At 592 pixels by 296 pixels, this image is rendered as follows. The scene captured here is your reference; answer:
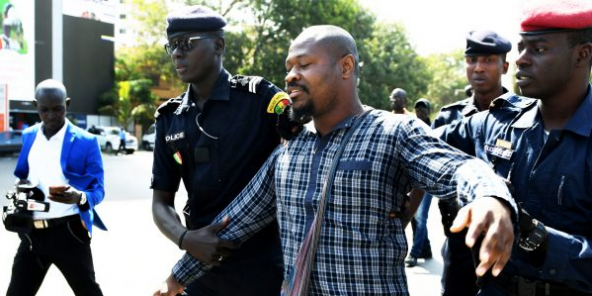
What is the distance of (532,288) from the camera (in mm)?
2232

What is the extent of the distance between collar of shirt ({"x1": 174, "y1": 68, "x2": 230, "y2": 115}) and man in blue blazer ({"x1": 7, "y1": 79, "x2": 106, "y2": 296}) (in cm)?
138

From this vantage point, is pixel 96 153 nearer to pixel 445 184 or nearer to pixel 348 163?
pixel 348 163

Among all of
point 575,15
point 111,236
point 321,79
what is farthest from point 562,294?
point 111,236

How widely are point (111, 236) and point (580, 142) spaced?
24.4ft

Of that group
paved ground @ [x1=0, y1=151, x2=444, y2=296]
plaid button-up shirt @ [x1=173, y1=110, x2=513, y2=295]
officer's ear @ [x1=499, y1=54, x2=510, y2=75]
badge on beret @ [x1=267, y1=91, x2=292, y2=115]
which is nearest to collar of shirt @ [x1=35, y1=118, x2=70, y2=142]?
paved ground @ [x1=0, y1=151, x2=444, y2=296]

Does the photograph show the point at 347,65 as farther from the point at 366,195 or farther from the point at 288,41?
the point at 288,41

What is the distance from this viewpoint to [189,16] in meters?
3.13

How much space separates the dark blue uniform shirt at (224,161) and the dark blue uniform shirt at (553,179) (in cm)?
116

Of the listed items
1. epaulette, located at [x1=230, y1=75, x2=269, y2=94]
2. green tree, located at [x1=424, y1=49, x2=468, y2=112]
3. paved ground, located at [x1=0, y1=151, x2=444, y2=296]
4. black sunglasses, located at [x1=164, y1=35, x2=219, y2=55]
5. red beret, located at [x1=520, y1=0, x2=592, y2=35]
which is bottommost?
paved ground, located at [x1=0, y1=151, x2=444, y2=296]

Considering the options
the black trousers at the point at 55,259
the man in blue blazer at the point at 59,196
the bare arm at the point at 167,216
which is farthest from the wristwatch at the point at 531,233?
the black trousers at the point at 55,259

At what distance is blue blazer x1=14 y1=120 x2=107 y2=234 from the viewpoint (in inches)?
179

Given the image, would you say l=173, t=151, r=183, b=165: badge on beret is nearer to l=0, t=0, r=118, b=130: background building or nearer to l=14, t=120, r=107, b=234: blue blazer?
l=14, t=120, r=107, b=234: blue blazer

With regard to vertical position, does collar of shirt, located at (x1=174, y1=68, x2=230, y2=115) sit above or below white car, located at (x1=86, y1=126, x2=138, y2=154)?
above

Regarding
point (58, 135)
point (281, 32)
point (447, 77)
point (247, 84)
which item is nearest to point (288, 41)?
point (281, 32)
